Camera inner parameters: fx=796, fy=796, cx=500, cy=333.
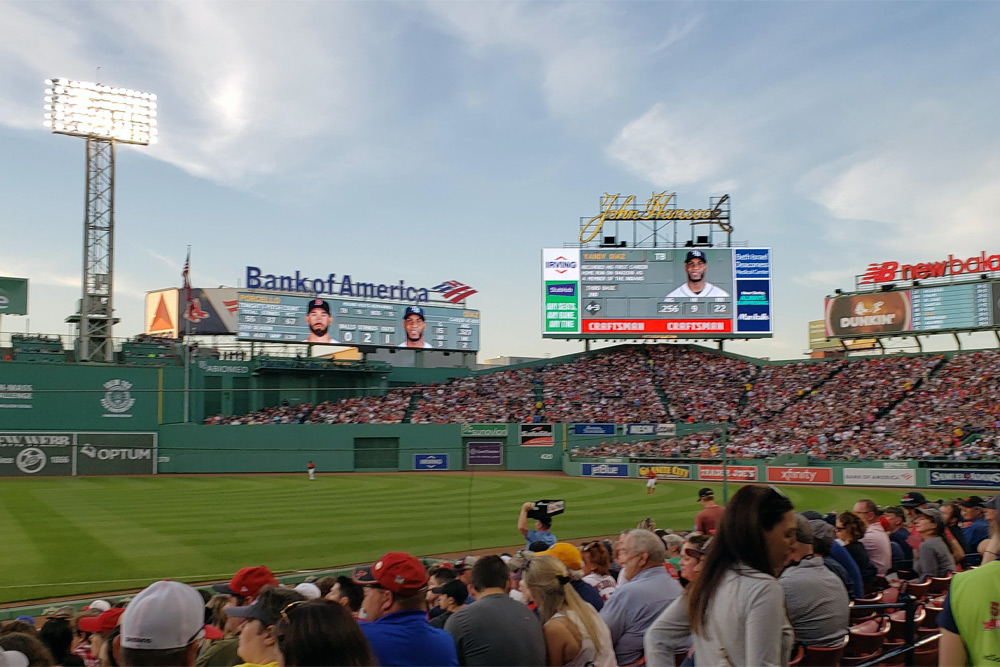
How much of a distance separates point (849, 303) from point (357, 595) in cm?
4930

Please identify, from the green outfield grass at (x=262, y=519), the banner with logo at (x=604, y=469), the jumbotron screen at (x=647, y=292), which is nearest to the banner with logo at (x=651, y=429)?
the banner with logo at (x=604, y=469)

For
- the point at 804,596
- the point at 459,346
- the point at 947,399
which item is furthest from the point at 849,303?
the point at 804,596

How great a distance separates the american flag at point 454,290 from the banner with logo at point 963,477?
31254 millimetres

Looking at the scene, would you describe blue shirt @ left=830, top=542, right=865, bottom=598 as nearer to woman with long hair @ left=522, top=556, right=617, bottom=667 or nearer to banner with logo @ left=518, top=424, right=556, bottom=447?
woman with long hair @ left=522, top=556, right=617, bottom=667

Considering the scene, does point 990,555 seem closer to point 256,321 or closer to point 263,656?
point 263,656

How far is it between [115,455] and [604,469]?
75.8 feet

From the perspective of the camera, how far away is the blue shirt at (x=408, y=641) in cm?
374

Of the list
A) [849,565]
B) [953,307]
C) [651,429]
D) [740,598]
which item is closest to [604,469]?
[651,429]

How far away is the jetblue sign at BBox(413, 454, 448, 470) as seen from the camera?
4350 cm

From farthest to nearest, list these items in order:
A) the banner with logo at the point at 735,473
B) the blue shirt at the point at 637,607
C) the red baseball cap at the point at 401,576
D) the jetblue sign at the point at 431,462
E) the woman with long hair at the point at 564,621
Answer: the jetblue sign at the point at 431,462, the banner with logo at the point at 735,473, the blue shirt at the point at 637,607, the woman with long hair at the point at 564,621, the red baseball cap at the point at 401,576

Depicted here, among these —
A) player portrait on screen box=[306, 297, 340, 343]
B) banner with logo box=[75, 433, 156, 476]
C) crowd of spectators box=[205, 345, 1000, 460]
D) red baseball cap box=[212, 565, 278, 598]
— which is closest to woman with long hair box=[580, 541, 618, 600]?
red baseball cap box=[212, 565, 278, 598]

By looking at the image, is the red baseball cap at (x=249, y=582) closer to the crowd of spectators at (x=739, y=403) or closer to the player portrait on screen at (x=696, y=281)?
the crowd of spectators at (x=739, y=403)

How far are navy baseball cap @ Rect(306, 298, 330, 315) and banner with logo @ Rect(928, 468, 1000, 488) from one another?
34.3 metres

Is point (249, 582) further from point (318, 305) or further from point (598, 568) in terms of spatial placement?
point (318, 305)
